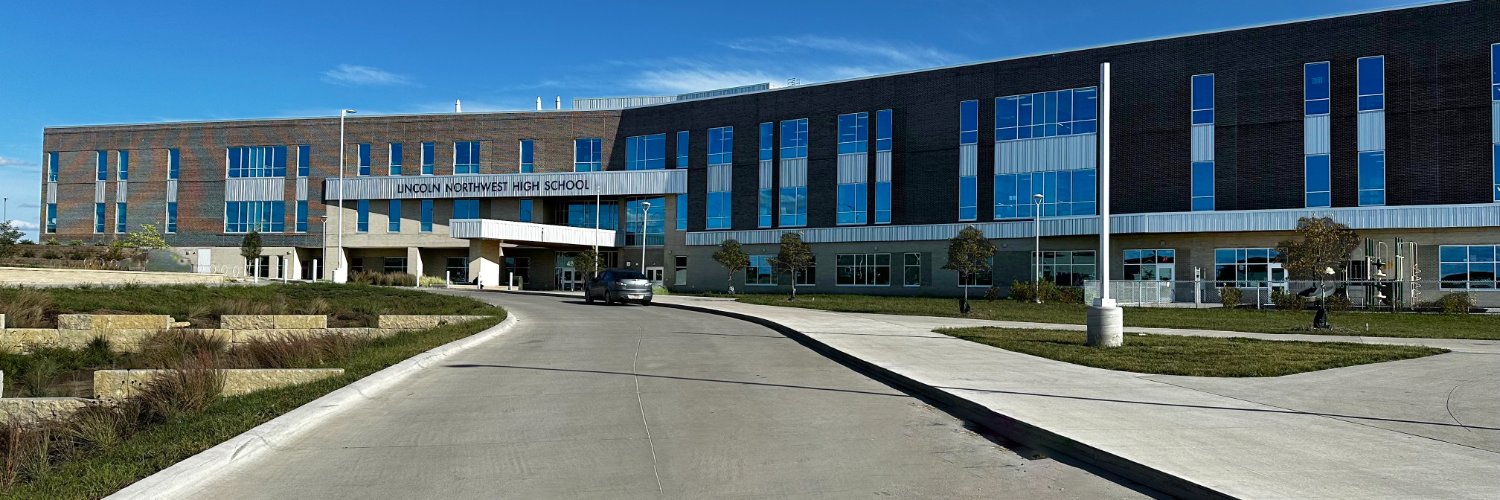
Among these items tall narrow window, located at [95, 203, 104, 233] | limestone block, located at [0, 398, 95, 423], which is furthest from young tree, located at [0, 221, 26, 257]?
limestone block, located at [0, 398, 95, 423]

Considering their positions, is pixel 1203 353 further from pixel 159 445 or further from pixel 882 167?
pixel 882 167

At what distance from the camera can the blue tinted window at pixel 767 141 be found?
59562mm

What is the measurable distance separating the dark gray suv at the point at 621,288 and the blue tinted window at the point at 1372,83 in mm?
33167

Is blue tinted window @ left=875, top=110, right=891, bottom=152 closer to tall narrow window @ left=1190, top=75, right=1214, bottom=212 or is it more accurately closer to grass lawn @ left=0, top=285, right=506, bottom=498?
tall narrow window @ left=1190, top=75, right=1214, bottom=212

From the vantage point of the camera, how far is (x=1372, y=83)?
42.6 metres

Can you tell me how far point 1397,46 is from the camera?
4203 cm

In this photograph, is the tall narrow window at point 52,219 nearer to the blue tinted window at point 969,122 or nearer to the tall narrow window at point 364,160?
the tall narrow window at point 364,160

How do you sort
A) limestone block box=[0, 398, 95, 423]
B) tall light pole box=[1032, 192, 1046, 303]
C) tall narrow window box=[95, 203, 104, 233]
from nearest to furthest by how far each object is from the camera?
limestone block box=[0, 398, 95, 423], tall light pole box=[1032, 192, 1046, 303], tall narrow window box=[95, 203, 104, 233]

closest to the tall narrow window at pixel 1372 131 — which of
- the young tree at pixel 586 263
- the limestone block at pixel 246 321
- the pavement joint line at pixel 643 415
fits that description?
the pavement joint line at pixel 643 415

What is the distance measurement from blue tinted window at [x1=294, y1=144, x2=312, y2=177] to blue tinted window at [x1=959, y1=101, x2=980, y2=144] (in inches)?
1863

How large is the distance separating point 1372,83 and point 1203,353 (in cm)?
3476

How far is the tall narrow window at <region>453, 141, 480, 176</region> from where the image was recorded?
6788 centimetres

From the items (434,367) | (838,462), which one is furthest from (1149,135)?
(838,462)

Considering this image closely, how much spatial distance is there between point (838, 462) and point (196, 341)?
1363 centimetres
